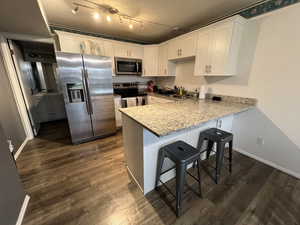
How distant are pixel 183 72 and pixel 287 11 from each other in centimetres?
194

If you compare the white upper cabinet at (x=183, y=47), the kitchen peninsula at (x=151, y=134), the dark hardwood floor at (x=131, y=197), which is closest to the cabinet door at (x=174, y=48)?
the white upper cabinet at (x=183, y=47)

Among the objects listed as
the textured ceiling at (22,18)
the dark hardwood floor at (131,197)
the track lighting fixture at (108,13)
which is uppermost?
the track lighting fixture at (108,13)

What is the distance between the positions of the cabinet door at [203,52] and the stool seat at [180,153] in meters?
1.63

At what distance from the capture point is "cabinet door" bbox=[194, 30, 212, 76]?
229 centimetres

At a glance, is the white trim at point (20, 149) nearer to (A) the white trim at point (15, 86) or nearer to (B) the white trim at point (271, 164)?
(A) the white trim at point (15, 86)

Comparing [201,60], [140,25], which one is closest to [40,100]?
[140,25]

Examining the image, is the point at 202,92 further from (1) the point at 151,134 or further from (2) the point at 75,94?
(2) the point at 75,94

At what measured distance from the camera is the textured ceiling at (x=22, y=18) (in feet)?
5.04

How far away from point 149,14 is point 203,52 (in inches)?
48.2

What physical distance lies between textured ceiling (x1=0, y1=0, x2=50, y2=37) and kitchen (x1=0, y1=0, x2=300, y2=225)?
13 cm

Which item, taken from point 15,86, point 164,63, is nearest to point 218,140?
point 164,63

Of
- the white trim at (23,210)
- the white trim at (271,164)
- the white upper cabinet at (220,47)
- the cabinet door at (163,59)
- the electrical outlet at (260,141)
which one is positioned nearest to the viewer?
the white trim at (23,210)

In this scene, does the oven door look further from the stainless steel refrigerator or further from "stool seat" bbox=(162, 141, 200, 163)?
"stool seat" bbox=(162, 141, 200, 163)

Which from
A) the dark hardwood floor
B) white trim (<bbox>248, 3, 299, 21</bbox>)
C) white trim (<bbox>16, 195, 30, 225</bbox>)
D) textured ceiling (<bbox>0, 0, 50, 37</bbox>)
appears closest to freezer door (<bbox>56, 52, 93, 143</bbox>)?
textured ceiling (<bbox>0, 0, 50, 37</bbox>)
